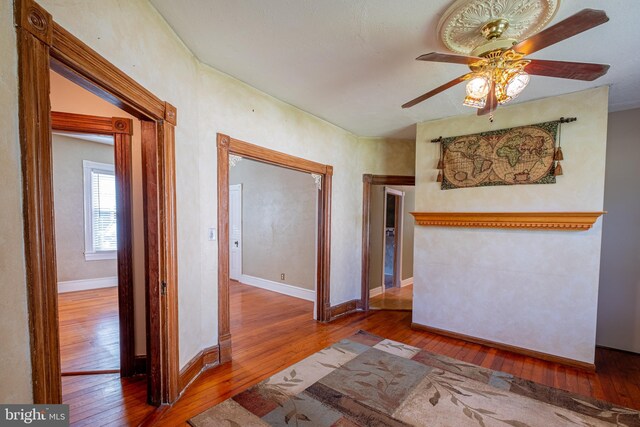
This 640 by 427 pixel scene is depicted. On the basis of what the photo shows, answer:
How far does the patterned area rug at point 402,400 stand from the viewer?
1.78 m

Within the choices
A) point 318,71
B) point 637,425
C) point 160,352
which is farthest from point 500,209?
point 160,352

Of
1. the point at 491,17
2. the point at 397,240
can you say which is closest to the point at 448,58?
the point at 491,17

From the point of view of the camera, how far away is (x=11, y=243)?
0.82 metres

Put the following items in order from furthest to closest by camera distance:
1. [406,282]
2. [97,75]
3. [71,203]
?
1. [406,282]
2. [71,203]
3. [97,75]

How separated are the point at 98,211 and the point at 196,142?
4.30 meters

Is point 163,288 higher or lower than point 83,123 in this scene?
lower

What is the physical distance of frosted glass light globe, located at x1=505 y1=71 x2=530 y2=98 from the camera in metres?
1.56

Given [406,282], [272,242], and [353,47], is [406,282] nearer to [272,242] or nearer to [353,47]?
[272,242]

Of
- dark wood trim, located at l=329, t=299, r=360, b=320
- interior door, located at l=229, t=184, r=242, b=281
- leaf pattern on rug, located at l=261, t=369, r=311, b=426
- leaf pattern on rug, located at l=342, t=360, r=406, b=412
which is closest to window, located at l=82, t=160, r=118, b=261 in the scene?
interior door, located at l=229, t=184, r=242, b=281

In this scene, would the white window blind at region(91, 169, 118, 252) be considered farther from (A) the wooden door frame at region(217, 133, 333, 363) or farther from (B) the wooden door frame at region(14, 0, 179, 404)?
(B) the wooden door frame at region(14, 0, 179, 404)

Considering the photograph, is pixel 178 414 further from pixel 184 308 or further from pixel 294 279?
pixel 294 279

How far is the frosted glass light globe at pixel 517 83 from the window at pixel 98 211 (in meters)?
5.83

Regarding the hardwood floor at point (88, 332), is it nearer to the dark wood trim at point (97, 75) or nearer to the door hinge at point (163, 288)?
the door hinge at point (163, 288)

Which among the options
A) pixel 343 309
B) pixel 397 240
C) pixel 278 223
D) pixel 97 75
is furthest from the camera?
pixel 397 240
